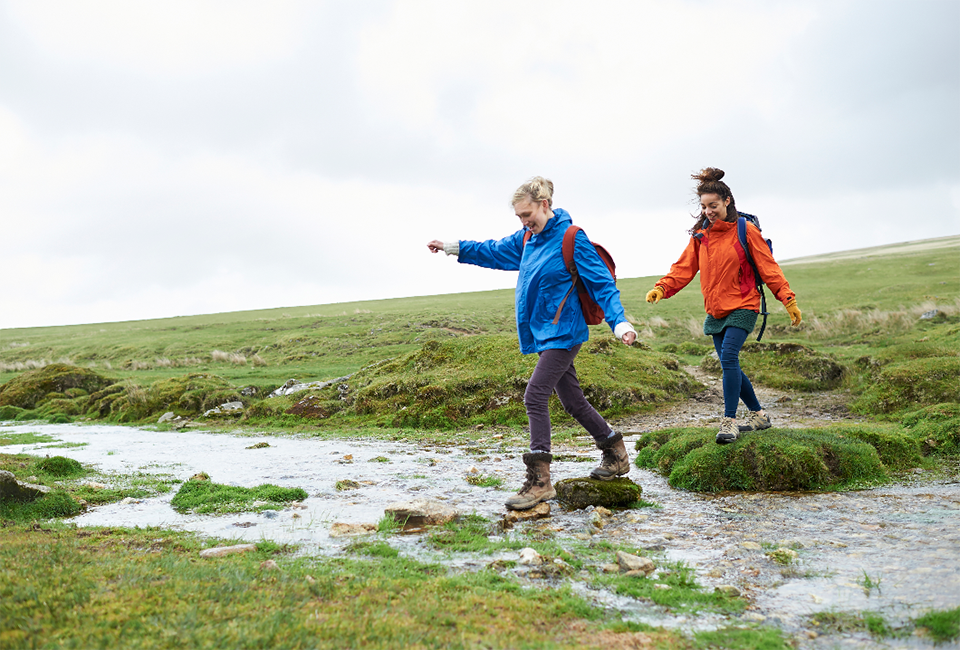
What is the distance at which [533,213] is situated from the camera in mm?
6789

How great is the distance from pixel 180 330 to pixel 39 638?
64.9m

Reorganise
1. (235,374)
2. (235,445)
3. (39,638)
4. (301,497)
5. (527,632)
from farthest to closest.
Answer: (235,374)
(235,445)
(301,497)
(527,632)
(39,638)

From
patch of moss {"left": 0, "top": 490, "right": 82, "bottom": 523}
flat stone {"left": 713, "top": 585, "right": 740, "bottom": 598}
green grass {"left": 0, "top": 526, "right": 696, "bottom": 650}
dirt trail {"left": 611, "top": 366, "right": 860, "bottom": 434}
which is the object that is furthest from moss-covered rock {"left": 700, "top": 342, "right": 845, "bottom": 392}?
patch of moss {"left": 0, "top": 490, "right": 82, "bottom": 523}

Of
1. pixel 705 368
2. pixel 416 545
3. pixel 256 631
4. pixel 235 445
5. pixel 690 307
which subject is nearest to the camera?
pixel 256 631

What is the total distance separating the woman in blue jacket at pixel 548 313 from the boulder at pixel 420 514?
29.8 inches

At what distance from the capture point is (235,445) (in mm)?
13406

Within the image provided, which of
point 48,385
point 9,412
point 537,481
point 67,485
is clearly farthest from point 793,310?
point 48,385

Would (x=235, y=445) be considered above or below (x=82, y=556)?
below

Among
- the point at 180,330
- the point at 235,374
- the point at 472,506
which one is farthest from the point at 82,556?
the point at 180,330

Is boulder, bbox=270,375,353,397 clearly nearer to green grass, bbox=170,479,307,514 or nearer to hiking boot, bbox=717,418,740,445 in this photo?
green grass, bbox=170,479,307,514

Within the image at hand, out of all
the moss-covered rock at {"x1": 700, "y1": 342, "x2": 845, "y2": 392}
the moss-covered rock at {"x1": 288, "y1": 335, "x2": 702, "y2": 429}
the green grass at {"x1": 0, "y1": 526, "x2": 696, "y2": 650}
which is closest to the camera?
the green grass at {"x1": 0, "y1": 526, "x2": 696, "y2": 650}

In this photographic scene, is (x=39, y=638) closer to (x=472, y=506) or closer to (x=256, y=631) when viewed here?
(x=256, y=631)

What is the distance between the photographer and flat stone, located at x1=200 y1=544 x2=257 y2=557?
480 cm

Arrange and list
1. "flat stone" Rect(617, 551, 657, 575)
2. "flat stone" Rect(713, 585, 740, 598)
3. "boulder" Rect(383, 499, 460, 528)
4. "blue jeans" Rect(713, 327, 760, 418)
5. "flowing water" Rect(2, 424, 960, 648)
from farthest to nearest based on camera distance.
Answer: "blue jeans" Rect(713, 327, 760, 418), "boulder" Rect(383, 499, 460, 528), "flat stone" Rect(617, 551, 657, 575), "flat stone" Rect(713, 585, 740, 598), "flowing water" Rect(2, 424, 960, 648)
